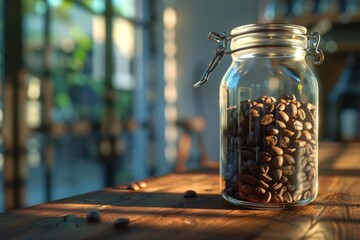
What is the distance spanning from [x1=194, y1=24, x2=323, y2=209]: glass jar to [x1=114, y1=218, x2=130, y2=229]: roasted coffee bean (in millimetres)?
160

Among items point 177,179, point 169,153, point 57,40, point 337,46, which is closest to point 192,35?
point 169,153

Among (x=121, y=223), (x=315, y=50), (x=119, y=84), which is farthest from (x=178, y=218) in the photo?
(x=119, y=84)

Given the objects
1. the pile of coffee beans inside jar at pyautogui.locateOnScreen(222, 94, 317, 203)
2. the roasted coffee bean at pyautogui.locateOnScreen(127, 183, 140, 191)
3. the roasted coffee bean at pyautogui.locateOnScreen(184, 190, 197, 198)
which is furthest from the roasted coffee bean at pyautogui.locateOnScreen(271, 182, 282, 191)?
the roasted coffee bean at pyautogui.locateOnScreen(127, 183, 140, 191)

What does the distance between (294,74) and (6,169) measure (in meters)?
1.63

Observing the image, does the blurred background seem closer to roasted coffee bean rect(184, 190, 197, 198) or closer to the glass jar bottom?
roasted coffee bean rect(184, 190, 197, 198)

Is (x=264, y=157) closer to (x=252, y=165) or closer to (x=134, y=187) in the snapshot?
(x=252, y=165)

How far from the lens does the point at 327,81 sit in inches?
117

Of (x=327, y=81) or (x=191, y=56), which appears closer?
(x=327, y=81)

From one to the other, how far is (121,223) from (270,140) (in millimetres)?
211

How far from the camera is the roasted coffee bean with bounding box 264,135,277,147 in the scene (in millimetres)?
506

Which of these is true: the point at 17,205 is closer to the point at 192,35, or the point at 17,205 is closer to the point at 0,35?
the point at 0,35

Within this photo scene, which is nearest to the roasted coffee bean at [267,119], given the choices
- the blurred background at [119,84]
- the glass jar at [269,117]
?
the glass jar at [269,117]

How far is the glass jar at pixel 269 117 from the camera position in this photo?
0.50m

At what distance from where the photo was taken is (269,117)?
0.51 metres
